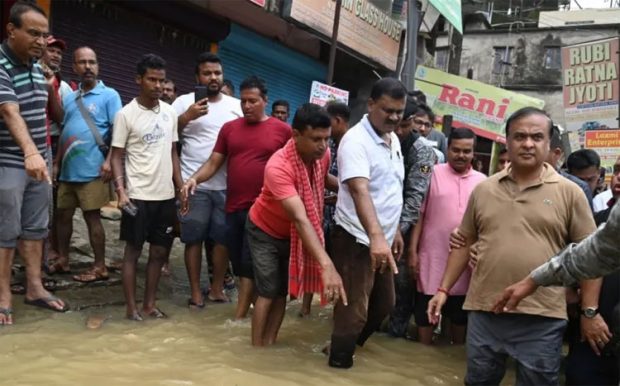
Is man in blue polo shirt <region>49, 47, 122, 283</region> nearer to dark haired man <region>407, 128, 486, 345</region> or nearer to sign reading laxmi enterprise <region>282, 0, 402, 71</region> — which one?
dark haired man <region>407, 128, 486, 345</region>

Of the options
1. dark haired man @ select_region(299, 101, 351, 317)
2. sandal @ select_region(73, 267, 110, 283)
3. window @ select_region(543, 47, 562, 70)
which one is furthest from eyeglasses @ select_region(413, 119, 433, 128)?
window @ select_region(543, 47, 562, 70)

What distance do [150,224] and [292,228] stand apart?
1.32 metres

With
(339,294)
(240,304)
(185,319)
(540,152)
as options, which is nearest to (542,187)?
(540,152)

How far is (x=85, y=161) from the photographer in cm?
459

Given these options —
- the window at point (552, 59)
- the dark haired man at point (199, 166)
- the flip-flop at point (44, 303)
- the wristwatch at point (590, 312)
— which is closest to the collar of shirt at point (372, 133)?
the wristwatch at point (590, 312)

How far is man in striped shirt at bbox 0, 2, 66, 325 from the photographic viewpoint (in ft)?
12.0

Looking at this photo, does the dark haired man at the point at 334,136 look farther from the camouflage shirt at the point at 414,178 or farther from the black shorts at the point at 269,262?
the black shorts at the point at 269,262

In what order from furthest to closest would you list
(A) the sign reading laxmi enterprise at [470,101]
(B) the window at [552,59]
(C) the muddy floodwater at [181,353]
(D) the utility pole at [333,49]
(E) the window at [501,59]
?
(E) the window at [501,59] < (B) the window at [552,59] < (A) the sign reading laxmi enterprise at [470,101] < (D) the utility pole at [333,49] < (C) the muddy floodwater at [181,353]

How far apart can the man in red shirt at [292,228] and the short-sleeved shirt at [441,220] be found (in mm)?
905

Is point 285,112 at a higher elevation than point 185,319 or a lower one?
higher

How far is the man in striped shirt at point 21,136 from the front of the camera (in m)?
3.65

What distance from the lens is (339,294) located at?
3139mm

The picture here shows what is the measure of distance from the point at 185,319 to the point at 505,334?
239 cm

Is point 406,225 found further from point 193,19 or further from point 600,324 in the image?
point 193,19
